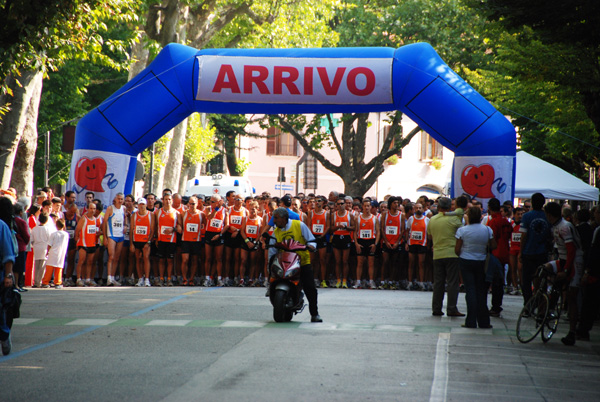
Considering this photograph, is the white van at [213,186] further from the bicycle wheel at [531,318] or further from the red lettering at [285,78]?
the bicycle wheel at [531,318]

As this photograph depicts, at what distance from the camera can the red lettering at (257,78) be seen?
17.8 m

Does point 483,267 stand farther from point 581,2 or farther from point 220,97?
point 220,97

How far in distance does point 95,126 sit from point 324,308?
6.96 meters

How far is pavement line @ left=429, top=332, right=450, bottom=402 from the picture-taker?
709cm

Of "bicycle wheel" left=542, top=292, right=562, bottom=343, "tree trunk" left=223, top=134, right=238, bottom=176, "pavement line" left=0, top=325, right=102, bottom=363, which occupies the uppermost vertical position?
"tree trunk" left=223, top=134, right=238, bottom=176

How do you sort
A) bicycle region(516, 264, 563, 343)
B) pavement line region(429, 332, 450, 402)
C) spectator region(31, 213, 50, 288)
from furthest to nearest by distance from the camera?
1. spectator region(31, 213, 50, 288)
2. bicycle region(516, 264, 563, 343)
3. pavement line region(429, 332, 450, 402)

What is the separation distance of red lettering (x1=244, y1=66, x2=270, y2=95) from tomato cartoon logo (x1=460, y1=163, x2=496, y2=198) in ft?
14.4

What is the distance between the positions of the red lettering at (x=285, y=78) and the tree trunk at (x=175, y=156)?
12963 mm

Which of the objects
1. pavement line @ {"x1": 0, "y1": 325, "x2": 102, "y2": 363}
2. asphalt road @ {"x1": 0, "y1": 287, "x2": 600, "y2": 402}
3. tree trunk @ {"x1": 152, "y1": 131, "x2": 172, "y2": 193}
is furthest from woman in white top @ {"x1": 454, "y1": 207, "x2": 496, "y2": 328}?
tree trunk @ {"x1": 152, "y1": 131, "x2": 172, "y2": 193}

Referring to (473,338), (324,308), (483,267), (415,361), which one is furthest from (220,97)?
(415,361)

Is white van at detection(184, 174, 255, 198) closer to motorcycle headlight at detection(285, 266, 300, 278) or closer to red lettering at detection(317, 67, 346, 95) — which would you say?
red lettering at detection(317, 67, 346, 95)

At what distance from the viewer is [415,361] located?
8.73 meters

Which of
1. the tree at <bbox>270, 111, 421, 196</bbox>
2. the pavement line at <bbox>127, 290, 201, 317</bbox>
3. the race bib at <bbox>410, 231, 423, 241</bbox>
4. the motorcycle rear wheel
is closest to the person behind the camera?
the motorcycle rear wheel

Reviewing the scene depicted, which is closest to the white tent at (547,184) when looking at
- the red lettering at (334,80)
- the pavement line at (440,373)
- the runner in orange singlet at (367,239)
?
the runner in orange singlet at (367,239)
